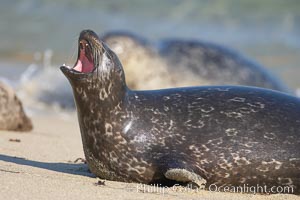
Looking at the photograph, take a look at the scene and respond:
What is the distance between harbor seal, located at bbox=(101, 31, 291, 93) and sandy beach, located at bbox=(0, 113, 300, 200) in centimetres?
456

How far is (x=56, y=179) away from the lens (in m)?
4.92

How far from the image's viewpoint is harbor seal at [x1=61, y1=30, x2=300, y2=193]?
202 inches

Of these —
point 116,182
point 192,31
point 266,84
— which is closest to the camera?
point 116,182

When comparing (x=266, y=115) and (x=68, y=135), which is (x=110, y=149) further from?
(x=68, y=135)

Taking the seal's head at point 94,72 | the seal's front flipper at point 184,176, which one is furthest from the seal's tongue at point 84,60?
the seal's front flipper at point 184,176

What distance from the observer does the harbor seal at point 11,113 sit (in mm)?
7711

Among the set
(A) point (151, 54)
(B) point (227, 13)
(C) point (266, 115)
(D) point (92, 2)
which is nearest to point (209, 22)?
(B) point (227, 13)

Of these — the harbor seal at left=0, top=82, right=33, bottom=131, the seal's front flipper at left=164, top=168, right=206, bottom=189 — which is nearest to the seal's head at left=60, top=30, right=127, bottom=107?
the seal's front flipper at left=164, top=168, right=206, bottom=189

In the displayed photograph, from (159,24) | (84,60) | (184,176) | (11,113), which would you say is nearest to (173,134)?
(184,176)

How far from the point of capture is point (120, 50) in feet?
39.0

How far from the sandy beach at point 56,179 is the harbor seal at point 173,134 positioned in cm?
13

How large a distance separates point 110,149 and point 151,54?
22.8 feet

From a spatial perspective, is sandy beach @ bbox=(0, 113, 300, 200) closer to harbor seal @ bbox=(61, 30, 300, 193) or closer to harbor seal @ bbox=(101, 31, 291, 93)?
harbor seal @ bbox=(61, 30, 300, 193)

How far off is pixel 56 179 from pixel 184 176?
735 millimetres
